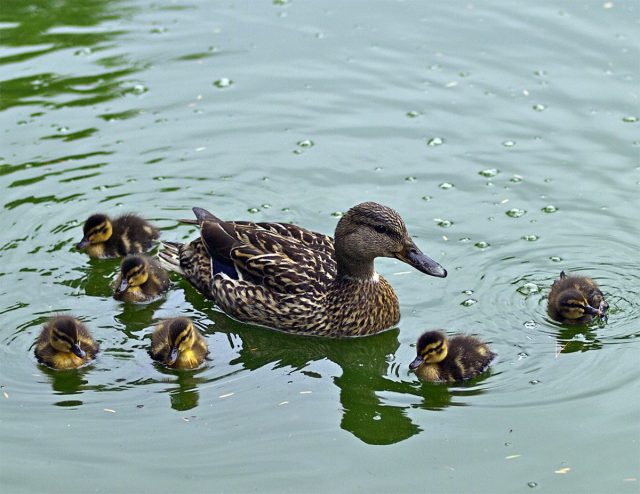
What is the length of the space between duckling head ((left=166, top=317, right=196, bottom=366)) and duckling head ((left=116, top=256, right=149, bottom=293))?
2.91 ft

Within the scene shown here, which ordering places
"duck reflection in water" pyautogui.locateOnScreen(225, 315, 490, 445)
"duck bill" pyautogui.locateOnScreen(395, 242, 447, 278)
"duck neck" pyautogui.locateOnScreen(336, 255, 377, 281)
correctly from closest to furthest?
"duck reflection in water" pyautogui.locateOnScreen(225, 315, 490, 445), "duck bill" pyautogui.locateOnScreen(395, 242, 447, 278), "duck neck" pyautogui.locateOnScreen(336, 255, 377, 281)

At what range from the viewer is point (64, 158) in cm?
994

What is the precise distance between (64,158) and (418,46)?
132 inches

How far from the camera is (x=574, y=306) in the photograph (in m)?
7.62

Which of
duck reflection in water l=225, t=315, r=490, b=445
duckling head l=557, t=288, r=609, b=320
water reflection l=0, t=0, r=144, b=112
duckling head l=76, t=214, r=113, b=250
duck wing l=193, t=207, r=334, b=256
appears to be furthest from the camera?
water reflection l=0, t=0, r=144, b=112

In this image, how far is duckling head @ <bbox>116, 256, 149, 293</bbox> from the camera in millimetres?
8180

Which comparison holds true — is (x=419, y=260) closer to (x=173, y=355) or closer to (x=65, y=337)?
(x=173, y=355)

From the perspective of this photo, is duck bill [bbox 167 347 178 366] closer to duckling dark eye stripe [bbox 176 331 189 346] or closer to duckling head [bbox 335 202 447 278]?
duckling dark eye stripe [bbox 176 331 189 346]

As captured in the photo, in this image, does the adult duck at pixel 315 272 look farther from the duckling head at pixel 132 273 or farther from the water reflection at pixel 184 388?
the water reflection at pixel 184 388

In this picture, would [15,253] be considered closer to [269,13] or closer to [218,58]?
[218,58]

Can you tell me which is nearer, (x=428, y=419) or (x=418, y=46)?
(x=428, y=419)

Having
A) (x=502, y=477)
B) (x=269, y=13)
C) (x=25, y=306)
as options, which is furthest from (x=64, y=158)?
(x=502, y=477)

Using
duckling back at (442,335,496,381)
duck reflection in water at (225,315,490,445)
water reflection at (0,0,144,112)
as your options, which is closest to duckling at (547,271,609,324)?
duckling back at (442,335,496,381)

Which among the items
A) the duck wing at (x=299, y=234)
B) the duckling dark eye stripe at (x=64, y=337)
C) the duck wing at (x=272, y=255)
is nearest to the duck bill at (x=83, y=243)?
the duck wing at (x=272, y=255)
